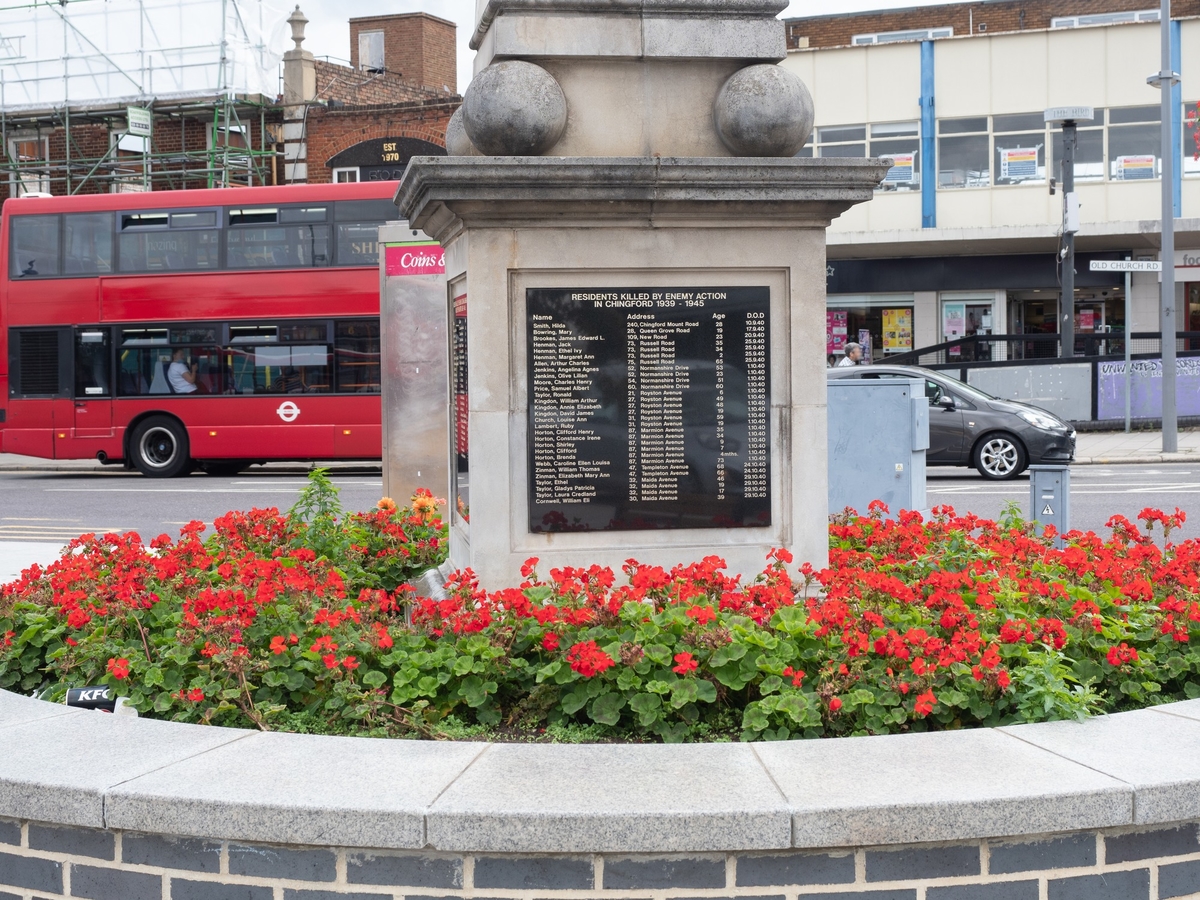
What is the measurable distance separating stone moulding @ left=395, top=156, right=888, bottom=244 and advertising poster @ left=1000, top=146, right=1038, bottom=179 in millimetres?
30639

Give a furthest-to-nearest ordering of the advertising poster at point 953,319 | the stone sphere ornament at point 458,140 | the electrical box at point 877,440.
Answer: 1. the advertising poster at point 953,319
2. the electrical box at point 877,440
3. the stone sphere ornament at point 458,140

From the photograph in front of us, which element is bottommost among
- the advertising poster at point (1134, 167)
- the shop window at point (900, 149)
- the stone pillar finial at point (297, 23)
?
the advertising poster at point (1134, 167)

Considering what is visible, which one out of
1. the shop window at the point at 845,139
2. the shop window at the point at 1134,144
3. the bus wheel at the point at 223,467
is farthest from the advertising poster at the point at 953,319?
the bus wheel at the point at 223,467

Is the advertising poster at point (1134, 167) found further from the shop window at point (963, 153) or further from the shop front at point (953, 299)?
the shop window at point (963, 153)

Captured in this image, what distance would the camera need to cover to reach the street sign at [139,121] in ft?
105

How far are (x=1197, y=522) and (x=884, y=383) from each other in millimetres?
5074

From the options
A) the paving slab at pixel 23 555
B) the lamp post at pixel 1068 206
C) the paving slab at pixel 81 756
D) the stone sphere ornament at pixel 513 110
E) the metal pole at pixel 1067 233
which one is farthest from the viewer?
the metal pole at pixel 1067 233

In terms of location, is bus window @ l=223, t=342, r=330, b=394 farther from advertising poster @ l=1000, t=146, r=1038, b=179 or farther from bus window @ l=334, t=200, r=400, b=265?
advertising poster @ l=1000, t=146, r=1038, b=179

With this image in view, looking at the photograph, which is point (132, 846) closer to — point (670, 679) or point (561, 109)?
point (670, 679)

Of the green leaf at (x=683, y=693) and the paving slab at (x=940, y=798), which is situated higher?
the green leaf at (x=683, y=693)

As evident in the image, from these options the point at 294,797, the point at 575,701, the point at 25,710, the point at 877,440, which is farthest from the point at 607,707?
the point at 877,440

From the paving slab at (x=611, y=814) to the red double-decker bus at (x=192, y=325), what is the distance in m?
18.1

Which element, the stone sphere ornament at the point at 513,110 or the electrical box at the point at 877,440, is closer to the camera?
the stone sphere ornament at the point at 513,110

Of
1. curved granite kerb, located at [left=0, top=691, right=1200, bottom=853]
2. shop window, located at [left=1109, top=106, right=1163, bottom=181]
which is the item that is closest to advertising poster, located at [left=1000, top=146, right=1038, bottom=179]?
shop window, located at [left=1109, top=106, right=1163, bottom=181]
